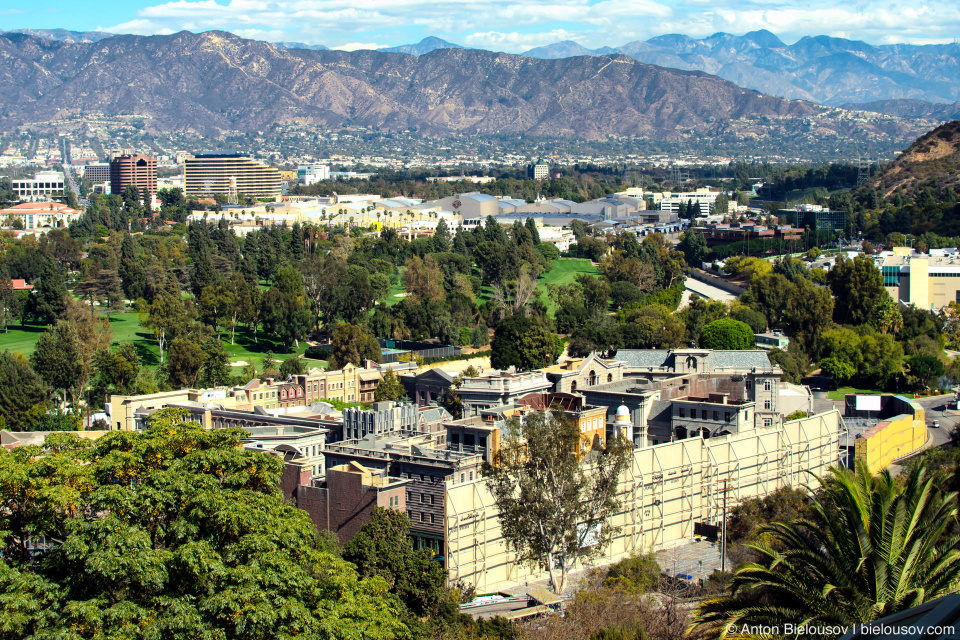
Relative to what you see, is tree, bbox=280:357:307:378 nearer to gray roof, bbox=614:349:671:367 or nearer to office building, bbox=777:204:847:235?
gray roof, bbox=614:349:671:367

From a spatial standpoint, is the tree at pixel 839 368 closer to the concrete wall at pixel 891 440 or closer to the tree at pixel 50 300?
the concrete wall at pixel 891 440

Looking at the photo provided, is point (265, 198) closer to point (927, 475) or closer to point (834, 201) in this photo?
point (834, 201)

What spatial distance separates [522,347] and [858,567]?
122ft

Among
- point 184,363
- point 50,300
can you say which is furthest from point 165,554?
point 50,300

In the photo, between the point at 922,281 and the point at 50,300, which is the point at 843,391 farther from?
the point at 50,300

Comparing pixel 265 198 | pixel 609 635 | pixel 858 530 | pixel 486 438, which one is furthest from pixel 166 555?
pixel 265 198

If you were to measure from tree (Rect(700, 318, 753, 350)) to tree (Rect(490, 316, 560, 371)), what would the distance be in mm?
6621

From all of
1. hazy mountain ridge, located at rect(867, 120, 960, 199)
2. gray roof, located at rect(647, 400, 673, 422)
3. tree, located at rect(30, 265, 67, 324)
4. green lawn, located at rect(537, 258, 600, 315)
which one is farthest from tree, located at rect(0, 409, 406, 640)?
hazy mountain ridge, located at rect(867, 120, 960, 199)

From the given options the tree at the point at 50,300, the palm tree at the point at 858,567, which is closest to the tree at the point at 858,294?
the tree at the point at 50,300

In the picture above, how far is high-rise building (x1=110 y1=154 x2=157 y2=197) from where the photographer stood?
140125 mm

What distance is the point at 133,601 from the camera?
14.1 metres

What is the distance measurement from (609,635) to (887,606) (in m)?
5.27

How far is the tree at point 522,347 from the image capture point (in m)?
47.6

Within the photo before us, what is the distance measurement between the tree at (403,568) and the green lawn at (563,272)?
4378 cm
